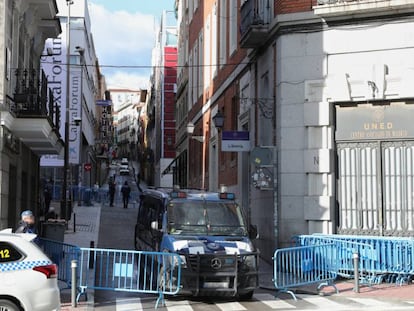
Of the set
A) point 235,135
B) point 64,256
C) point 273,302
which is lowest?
point 273,302

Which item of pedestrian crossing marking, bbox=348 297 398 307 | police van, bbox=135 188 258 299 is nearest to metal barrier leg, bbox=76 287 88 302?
police van, bbox=135 188 258 299

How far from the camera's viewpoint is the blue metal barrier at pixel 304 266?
43.1 ft

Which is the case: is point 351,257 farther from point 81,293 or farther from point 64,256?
point 64,256

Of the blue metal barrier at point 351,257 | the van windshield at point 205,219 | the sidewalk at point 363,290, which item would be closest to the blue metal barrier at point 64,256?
the van windshield at point 205,219

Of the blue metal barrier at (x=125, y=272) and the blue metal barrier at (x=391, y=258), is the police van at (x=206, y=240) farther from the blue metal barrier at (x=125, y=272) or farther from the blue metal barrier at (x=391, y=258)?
the blue metal barrier at (x=391, y=258)

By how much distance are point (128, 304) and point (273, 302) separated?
286 centimetres

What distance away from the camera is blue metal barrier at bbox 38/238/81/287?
40.4 feet

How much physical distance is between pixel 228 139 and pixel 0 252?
493 inches

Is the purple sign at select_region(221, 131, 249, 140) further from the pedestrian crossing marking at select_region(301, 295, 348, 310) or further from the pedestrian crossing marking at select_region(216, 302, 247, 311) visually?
the pedestrian crossing marking at select_region(216, 302, 247, 311)

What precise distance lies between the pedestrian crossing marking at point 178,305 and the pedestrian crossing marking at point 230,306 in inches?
23.3

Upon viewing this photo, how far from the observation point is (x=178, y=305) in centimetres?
1204

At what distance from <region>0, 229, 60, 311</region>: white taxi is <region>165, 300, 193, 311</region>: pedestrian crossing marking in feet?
11.0

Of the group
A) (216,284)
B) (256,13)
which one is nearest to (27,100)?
(216,284)

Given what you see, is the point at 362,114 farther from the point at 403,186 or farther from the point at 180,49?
the point at 180,49
